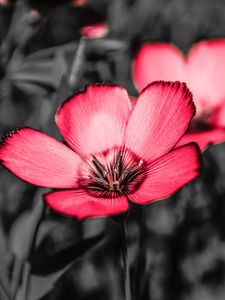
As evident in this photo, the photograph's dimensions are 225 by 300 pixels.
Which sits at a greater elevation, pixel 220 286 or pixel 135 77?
pixel 135 77

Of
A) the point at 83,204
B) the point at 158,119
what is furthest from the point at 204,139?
the point at 83,204

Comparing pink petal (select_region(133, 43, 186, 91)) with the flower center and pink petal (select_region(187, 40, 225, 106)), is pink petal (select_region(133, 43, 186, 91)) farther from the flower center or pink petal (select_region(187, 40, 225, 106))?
the flower center

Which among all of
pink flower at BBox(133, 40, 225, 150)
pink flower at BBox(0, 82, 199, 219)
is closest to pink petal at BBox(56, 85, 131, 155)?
pink flower at BBox(0, 82, 199, 219)

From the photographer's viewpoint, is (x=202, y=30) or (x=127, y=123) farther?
(x=202, y=30)

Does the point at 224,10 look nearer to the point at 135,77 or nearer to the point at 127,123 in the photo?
the point at 135,77

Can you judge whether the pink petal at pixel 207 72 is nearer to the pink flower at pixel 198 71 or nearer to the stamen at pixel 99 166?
the pink flower at pixel 198 71

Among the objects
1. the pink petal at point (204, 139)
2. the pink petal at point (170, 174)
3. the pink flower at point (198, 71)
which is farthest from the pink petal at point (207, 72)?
the pink petal at point (170, 174)

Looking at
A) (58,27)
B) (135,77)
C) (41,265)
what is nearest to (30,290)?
(41,265)
